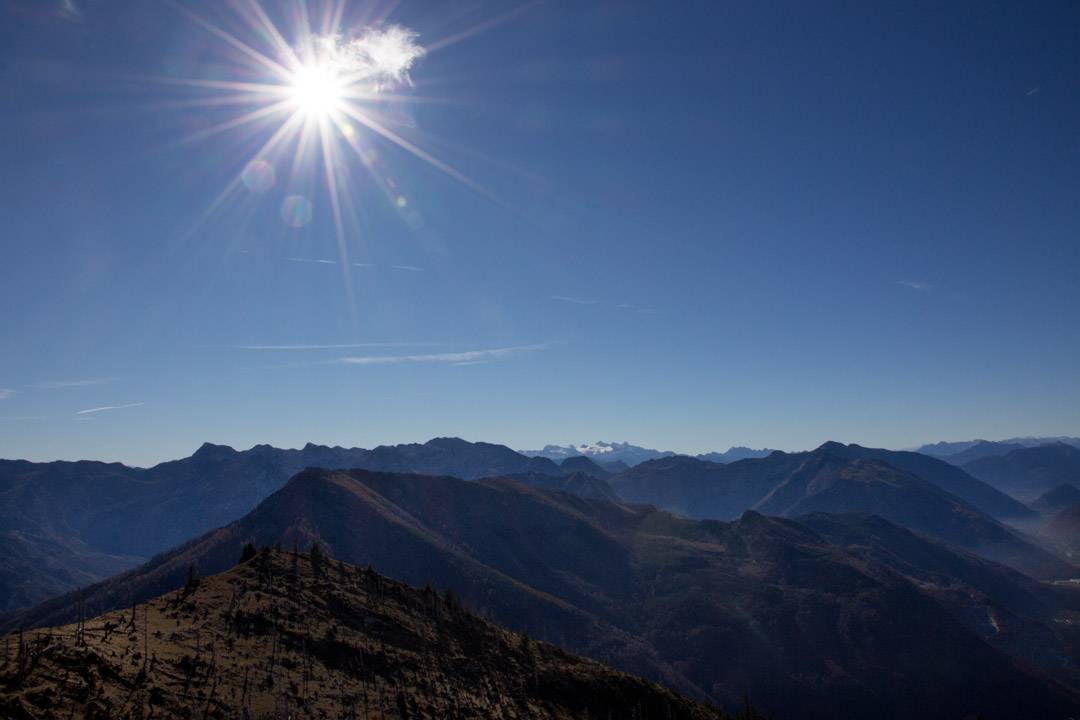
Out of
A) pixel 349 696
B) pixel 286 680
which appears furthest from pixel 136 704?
pixel 349 696

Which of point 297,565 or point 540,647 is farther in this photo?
point 540,647

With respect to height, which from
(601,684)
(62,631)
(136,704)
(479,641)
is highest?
(62,631)

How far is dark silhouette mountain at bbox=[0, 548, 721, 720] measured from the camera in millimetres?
45188

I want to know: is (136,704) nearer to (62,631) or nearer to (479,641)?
(62,631)

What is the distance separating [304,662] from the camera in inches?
2665

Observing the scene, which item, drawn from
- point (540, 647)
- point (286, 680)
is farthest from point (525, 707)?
point (286, 680)

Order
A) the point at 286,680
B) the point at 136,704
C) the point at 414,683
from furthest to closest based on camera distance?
the point at 414,683 < the point at 286,680 < the point at 136,704

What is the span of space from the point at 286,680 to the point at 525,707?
35.1m

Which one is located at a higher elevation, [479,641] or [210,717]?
[210,717]

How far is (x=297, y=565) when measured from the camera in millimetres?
100000

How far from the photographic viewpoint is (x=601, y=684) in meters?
97.9

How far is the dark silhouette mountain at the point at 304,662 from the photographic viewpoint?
45188 mm

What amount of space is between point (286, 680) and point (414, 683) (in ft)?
59.9

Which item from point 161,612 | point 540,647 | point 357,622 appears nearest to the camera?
point 161,612
